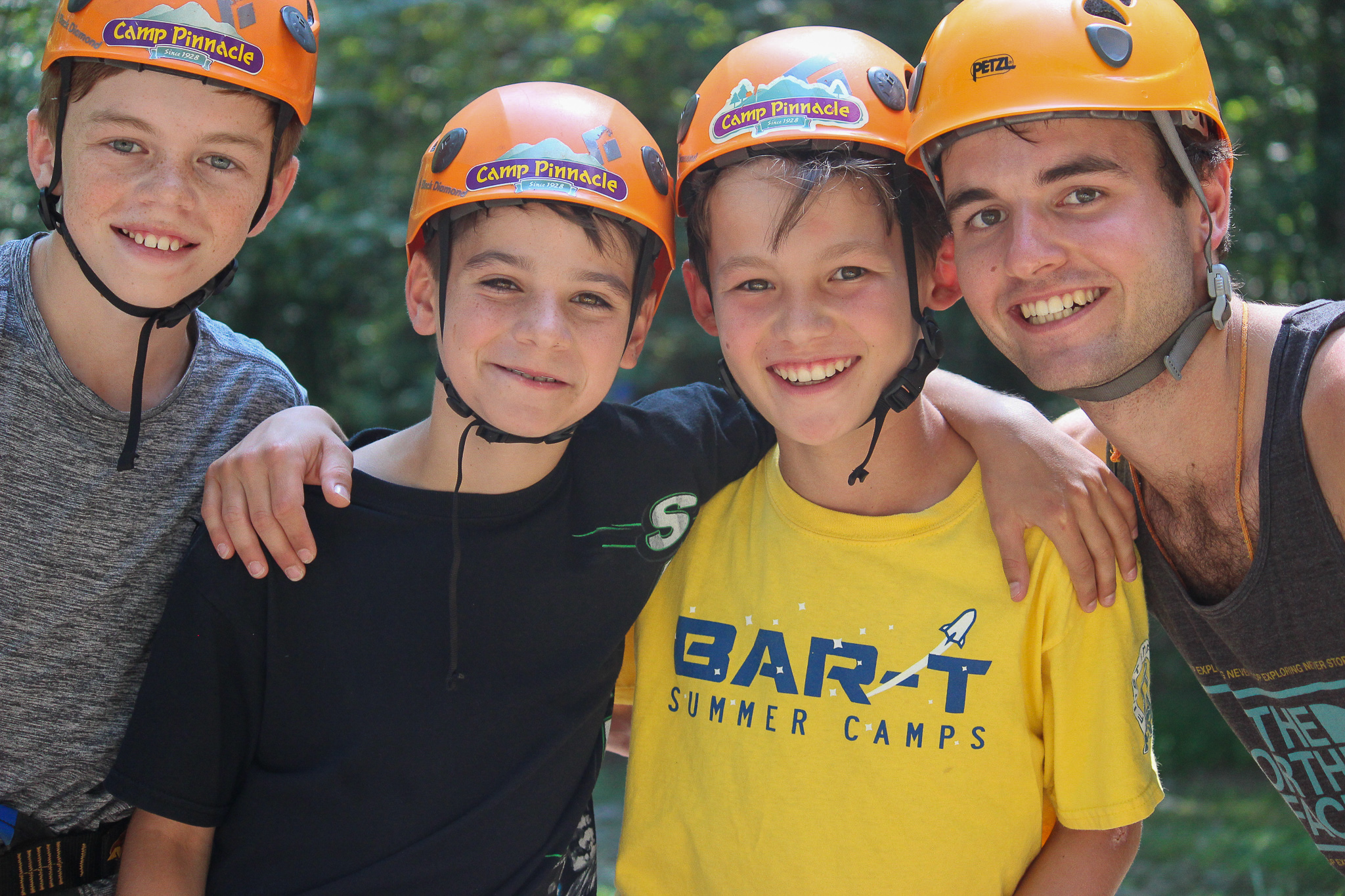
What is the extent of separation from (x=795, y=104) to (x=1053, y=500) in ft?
4.01

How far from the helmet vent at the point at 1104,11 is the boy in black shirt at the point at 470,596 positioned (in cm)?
117

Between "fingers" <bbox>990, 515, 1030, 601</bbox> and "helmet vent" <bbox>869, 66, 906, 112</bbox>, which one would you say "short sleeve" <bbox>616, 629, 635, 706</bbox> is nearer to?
"fingers" <bbox>990, 515, 1030, 601</bbox>

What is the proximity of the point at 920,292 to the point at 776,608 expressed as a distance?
97 cm

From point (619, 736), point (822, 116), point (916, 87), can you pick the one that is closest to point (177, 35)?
point (822, 116)

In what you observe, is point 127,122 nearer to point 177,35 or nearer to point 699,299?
point 177,35

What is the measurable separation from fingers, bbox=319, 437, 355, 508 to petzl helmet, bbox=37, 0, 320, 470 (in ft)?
1.62

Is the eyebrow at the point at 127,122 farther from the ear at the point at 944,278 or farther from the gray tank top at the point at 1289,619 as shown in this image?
the gray tank top at the point at 1289,619

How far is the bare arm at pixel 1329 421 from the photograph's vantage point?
93.9 inches

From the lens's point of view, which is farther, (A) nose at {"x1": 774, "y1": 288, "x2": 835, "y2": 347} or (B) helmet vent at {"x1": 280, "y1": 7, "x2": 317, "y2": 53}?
(B) helmet vent at {"x1": 280, "y1": 7, "x2": 317, "y2": 53}

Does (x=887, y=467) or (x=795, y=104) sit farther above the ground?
(x=795, y=104)

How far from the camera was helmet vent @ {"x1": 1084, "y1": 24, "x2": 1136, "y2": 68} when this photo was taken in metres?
2.60

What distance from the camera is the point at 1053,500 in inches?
104

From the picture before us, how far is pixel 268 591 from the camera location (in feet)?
8.56

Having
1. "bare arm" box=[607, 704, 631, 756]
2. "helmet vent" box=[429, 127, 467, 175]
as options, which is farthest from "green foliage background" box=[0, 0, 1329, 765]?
"helmet vent" box=[429, 127, 467, 175]
